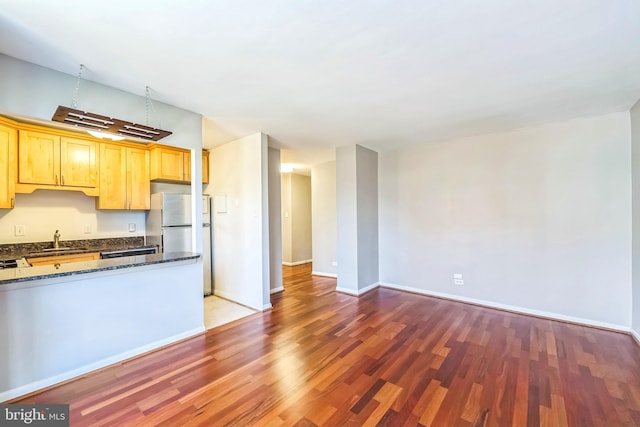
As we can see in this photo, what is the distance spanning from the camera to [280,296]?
4.40 meters

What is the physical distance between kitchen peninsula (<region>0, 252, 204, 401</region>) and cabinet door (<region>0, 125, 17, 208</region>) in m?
1.34

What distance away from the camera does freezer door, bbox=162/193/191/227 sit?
3846 millimetres

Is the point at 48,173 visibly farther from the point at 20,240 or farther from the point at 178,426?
the point at 178,426

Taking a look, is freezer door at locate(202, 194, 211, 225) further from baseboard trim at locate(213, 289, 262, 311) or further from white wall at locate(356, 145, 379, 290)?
white wall at locate(356, 145, 379, 290)

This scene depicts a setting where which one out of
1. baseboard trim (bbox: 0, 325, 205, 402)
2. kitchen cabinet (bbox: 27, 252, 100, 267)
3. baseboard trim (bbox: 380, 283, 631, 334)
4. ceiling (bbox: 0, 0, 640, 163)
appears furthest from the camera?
baseboard trim (bbox: 380, 283, 631, 334)

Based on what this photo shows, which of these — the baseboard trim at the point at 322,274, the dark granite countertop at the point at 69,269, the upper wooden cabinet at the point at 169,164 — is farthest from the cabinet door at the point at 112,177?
the baseboard trim at the point at 322,274

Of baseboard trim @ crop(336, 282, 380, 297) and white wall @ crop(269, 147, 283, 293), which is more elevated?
white wall @ crop(269, 147, 283, 293)

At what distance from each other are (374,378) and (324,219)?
387 cm

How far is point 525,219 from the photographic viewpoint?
363cm

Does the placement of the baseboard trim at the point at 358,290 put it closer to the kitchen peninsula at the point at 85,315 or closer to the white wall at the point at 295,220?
the kitchen peninsula at the point at 85,315

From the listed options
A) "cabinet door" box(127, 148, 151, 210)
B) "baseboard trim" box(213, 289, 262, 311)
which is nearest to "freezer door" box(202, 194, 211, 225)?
"cabinet door" box(127, 148, 151, 210)

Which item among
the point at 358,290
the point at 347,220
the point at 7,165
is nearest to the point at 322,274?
the point at 358,290

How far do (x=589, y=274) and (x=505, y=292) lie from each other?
916 millimetres

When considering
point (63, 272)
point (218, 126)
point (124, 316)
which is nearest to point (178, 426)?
point (124, 316)
